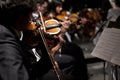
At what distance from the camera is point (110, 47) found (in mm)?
2719

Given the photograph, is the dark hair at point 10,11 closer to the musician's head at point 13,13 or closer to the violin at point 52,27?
the musician's head at point 13,13

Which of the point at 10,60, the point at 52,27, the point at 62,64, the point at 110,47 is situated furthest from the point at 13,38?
the point at 62,64

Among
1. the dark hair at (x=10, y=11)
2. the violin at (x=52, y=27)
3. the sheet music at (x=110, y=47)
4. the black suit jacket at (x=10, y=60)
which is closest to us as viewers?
the black suit jacket at (x=10, y=60)

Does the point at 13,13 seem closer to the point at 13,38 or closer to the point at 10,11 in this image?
the point at 10,11

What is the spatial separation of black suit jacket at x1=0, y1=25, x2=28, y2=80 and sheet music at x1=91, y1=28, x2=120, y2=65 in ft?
3.79

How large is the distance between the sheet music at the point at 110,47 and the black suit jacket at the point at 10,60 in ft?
3.79

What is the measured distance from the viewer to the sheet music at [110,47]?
2629 mm

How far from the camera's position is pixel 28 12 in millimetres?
1952

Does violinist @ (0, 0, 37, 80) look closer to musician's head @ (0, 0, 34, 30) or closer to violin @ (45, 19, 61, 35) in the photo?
musician's head @ (0, 0, 34, 30)

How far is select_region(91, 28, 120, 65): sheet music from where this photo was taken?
2629 millimetres

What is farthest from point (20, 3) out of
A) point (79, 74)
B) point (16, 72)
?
point (79, 74)

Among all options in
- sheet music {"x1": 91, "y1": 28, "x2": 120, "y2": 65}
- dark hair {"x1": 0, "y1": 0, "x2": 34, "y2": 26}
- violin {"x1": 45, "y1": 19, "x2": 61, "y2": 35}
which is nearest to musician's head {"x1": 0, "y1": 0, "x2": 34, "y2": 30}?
dark hair {"x1": 0, "y1": 0, "x2": 34, "y2": 26}

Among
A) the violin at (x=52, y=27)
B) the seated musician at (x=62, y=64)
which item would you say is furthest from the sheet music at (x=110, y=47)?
the violin at (x=52, y=27)

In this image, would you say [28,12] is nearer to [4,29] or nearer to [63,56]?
[4,29]
